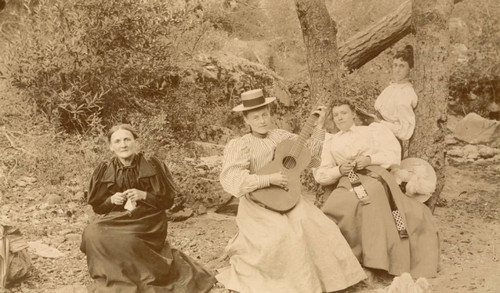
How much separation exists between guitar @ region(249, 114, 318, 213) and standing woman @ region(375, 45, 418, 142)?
1982 millimetres

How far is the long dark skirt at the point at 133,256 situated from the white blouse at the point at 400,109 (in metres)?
3.11

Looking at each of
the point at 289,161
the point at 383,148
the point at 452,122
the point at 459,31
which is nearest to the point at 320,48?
the point at 383,148

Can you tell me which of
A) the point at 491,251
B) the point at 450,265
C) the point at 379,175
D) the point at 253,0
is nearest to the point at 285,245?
the point at 379,175

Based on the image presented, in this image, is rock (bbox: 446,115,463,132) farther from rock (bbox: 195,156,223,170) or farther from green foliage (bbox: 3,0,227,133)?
green foliage (bbox: 3,0,227,133)

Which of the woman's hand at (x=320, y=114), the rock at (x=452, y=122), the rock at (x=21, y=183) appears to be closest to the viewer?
the woman's hand at (x=320, y=114)

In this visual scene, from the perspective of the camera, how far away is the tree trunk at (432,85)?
6.87 meters

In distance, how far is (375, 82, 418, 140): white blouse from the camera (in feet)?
22.8

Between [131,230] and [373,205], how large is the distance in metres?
2.15

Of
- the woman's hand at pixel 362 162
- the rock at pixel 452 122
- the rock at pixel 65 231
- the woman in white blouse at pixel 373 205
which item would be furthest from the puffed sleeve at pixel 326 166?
the rock at pixel 452 122

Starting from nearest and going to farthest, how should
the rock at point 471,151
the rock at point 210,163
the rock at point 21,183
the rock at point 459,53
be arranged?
the rock at point 21,183 < the rock at point 210,163 < the rock at point 471,151 < the rock at point 459,53

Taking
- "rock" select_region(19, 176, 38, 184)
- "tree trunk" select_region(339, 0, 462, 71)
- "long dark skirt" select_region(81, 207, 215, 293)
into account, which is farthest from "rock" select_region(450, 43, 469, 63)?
"long dark skirt" select_region(81, 207, 215, 293)

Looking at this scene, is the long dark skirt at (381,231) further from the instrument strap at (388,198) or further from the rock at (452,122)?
the rock at (452,122)

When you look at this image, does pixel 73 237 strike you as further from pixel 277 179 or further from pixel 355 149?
pixel 355 149

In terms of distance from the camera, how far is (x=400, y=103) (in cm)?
698
